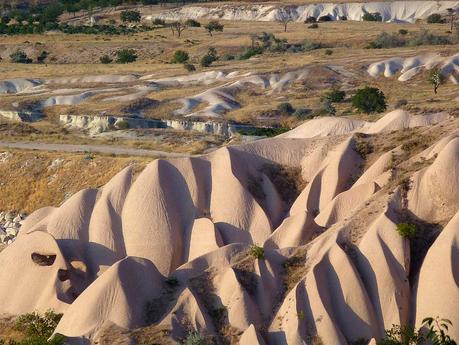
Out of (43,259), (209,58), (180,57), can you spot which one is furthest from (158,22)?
(43,259)

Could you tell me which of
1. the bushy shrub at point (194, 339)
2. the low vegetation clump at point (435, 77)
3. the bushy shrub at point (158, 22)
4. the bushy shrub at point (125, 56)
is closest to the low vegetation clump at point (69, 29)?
the bushy shrub at point (158, 22)

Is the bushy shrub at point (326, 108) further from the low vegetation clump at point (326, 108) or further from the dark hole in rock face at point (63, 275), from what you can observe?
the dark hole in rock face at point (63, 275)

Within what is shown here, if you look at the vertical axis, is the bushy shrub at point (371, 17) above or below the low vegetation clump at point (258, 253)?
below

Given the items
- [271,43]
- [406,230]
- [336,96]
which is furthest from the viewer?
[271,43]

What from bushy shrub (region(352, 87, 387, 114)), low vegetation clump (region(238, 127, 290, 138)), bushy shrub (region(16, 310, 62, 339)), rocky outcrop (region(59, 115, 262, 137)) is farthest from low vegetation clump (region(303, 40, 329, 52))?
bushy shrub (region(16, 310, 62, 339))

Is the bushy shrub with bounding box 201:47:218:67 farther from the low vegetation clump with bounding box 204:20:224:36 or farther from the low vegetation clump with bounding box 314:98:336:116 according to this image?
the low vegetation clump with bounding box 314:98:336:116

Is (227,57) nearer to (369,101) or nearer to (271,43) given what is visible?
(271,43)

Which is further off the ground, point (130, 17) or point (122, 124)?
point (122, 124)
